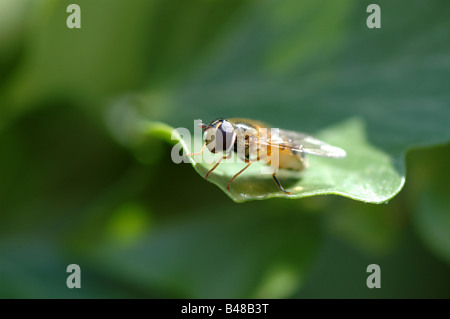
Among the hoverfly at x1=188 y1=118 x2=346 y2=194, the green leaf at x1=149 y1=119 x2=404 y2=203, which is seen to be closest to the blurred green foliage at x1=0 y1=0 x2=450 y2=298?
the green leaf at x1=149 y1=119 x2=404 y2=203

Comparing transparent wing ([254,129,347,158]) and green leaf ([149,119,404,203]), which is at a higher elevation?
transparent wing ([254,129,347,158])

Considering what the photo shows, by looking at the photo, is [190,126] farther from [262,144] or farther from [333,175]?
[333,175]

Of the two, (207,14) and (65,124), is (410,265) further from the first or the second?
(65,124)

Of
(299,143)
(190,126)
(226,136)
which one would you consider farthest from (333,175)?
(190,126)

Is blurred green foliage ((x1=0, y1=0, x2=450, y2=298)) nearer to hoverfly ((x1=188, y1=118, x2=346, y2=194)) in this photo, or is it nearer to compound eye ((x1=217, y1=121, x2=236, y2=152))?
hoverfly ((x1=188, y1=118, x2=346, y2=194))

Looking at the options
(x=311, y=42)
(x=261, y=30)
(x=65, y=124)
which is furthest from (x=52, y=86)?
(x=311, y=42)
